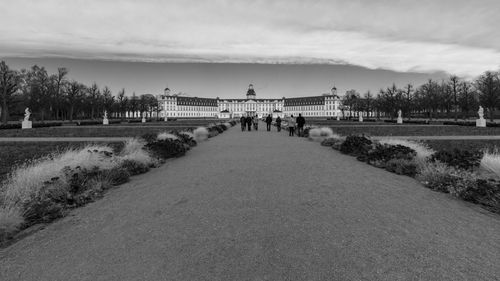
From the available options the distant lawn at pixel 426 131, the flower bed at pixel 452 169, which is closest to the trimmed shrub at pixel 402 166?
the flower bed at pixel 452 169

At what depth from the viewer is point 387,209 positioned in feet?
18.6

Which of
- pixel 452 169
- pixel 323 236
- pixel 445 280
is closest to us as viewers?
pixel 445 280

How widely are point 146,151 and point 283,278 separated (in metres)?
9.83

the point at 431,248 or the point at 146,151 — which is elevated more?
the point at 146,151

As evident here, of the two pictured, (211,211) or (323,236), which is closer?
(323,236)

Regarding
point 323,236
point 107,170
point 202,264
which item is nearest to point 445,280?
point 323,236

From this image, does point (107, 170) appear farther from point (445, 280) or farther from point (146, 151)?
point (445, 280)

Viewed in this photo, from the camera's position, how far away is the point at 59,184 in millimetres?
6777

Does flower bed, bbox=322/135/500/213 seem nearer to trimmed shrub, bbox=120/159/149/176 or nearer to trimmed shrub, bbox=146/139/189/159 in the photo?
trimmed shrub, bbox=146/139/189/159

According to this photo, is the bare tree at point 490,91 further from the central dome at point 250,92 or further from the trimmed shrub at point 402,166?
the central dome at point 250,92

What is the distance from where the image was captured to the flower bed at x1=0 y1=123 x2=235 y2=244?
16.9 ft

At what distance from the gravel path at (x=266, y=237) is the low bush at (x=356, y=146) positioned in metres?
5.71

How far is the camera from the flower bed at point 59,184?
515 cm

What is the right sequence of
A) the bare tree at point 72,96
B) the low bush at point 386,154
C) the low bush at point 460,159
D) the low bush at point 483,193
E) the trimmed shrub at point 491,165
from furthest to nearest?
1. the bare tree at point 72,96
2. the low bush at point 386,154
3. the low bush at point 460,159
4. the trimmed shrub at point 491,165
5. the low bush at point 483,193
